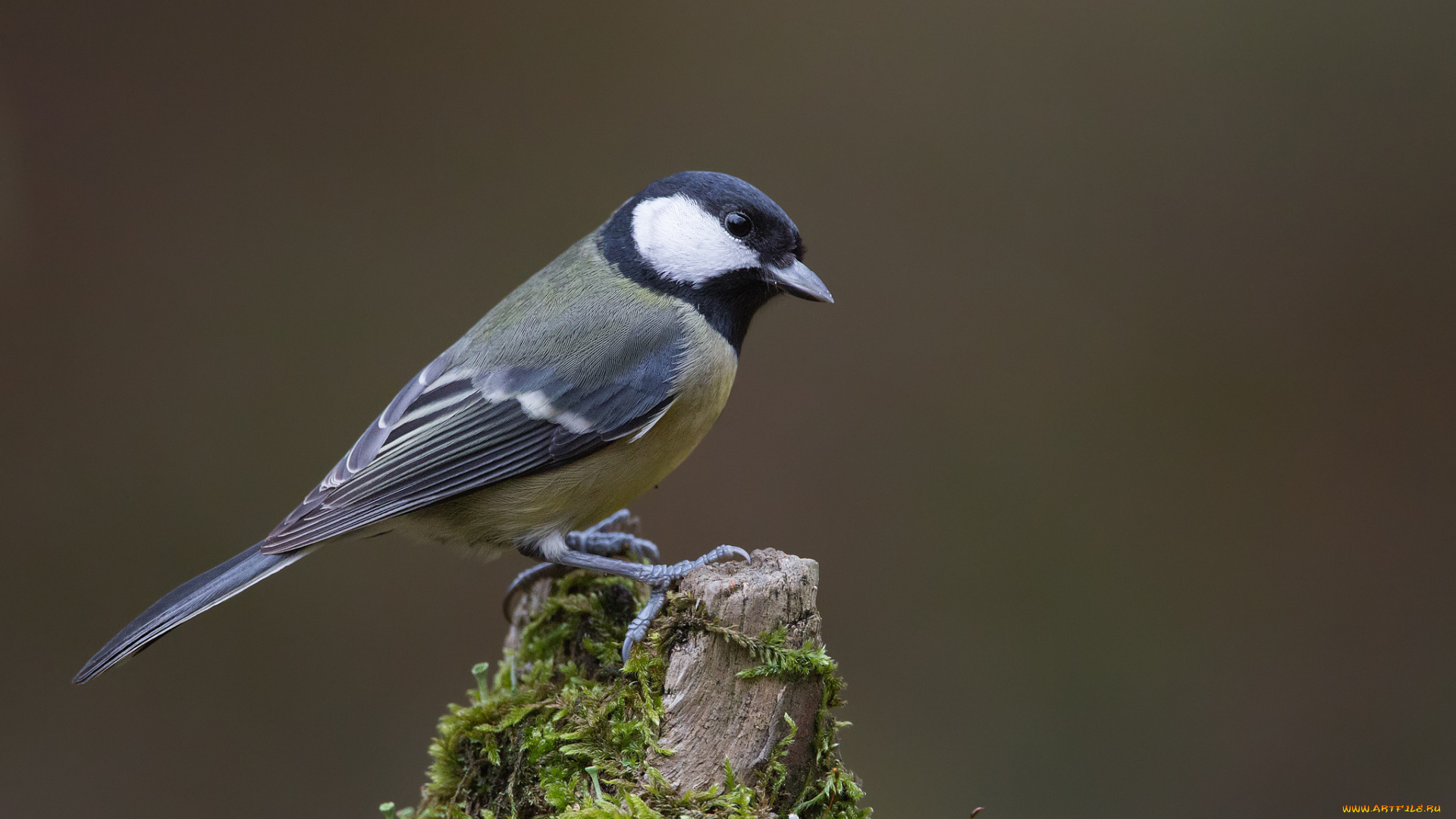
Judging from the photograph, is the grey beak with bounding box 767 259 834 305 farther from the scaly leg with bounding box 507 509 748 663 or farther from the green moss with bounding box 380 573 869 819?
the green moss with bounding box 380 573 869 819

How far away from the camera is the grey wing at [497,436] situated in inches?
72.5

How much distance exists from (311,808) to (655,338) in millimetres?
2401

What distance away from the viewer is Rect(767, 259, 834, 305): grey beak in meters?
2.02

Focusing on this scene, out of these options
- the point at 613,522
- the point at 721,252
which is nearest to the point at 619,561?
the point at 613,522

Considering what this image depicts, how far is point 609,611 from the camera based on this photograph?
74.5 inches

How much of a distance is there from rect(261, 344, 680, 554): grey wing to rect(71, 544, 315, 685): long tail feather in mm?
74

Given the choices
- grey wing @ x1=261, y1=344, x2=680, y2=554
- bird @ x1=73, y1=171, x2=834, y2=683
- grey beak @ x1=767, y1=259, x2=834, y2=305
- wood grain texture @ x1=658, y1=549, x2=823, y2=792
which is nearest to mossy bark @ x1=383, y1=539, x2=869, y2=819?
wood grain texture @ x1=658, y1=549, x2=823, y2=792

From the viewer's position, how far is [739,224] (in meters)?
2.00

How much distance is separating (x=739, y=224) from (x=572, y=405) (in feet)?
1.64

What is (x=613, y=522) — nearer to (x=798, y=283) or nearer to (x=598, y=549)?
(x=598, y=549)

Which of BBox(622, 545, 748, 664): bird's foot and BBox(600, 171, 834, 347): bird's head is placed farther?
BBox(600, 171, 834, 347): bird's head

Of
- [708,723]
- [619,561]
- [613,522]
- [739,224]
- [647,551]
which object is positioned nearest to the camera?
[708,723]

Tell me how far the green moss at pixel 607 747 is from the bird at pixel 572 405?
0.57 feet

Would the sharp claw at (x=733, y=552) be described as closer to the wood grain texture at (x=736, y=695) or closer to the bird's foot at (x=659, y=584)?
the bird's foot at (x=659, y=584)
